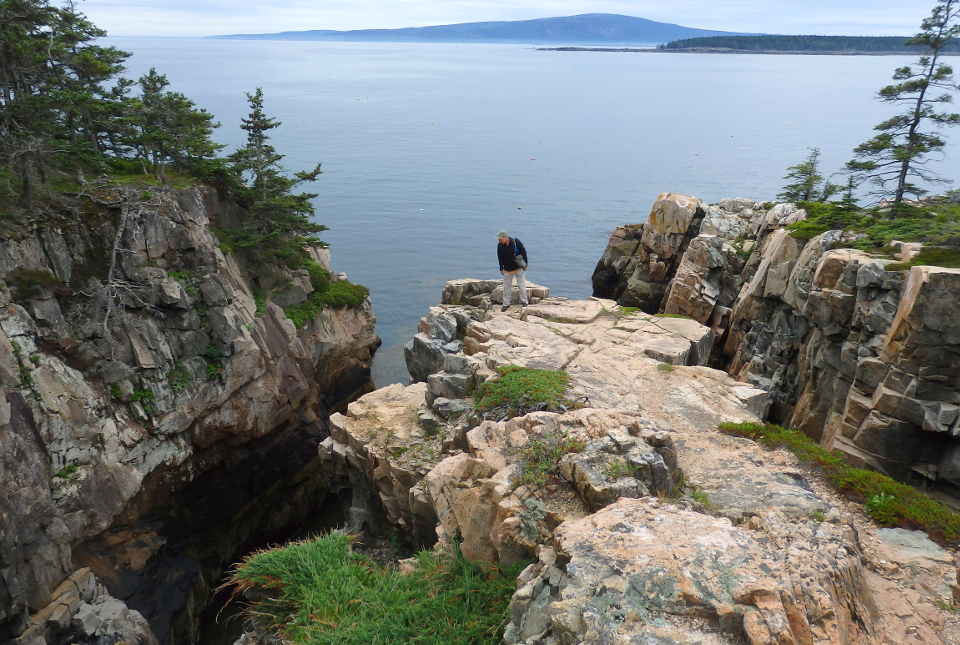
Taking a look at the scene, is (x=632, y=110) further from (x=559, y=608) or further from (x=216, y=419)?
(x=559, y=608)

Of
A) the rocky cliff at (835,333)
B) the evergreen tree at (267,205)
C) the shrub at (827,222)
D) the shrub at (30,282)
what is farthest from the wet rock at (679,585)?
the evergreen tree at (267,205)

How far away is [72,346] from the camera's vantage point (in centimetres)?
1906

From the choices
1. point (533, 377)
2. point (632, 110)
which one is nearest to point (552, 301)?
point (533, 377)

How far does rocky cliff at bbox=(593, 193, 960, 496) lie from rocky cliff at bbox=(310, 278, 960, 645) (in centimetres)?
391

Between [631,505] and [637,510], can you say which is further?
[631,505]

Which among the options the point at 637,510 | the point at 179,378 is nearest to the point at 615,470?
the point at 637,510

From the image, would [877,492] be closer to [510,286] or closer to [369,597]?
[369,597]

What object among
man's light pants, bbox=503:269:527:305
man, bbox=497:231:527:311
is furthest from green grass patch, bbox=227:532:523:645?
man's light pants, bbox=503:269:527:305

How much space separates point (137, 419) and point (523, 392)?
43.1ft

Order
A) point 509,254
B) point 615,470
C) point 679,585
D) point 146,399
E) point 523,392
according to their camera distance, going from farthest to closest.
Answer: point 509,254 → point 146,399 → point 523,392 → point 615,470 → point 679,585

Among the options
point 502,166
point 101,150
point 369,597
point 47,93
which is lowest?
point 502,166

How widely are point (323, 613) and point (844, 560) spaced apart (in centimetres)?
839

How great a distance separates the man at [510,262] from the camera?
22883 millimetres

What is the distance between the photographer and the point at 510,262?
23344 mm
